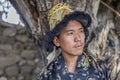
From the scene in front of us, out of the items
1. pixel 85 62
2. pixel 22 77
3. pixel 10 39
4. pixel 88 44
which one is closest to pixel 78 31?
pixel 85 62

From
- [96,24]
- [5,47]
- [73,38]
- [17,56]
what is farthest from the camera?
[5,47]

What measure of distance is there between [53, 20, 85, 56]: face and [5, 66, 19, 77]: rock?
12.8ft

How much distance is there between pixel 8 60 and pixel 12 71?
17 centimetres

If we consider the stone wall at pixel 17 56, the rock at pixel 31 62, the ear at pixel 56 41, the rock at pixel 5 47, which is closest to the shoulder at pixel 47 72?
the ear at pixel 56 41

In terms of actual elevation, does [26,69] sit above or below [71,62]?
below

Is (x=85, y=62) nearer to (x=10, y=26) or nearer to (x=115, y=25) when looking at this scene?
(x=115, y=25)

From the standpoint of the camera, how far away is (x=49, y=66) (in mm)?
2156

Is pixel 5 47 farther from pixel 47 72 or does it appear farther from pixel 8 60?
pixel 47 72

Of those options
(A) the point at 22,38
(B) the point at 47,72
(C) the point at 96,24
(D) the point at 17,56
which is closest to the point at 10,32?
(A) the point at 22,38

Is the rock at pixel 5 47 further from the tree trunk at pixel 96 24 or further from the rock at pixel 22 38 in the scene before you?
the tree trunk at pixel 96 24

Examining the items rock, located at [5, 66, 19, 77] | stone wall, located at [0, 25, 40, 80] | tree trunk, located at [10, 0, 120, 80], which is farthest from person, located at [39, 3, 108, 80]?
rock, located at [5, 66, 19, 77]

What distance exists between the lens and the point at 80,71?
→ 6.78 feet

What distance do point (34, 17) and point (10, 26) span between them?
12.7ft

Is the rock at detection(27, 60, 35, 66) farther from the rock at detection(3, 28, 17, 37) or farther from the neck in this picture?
the neck
